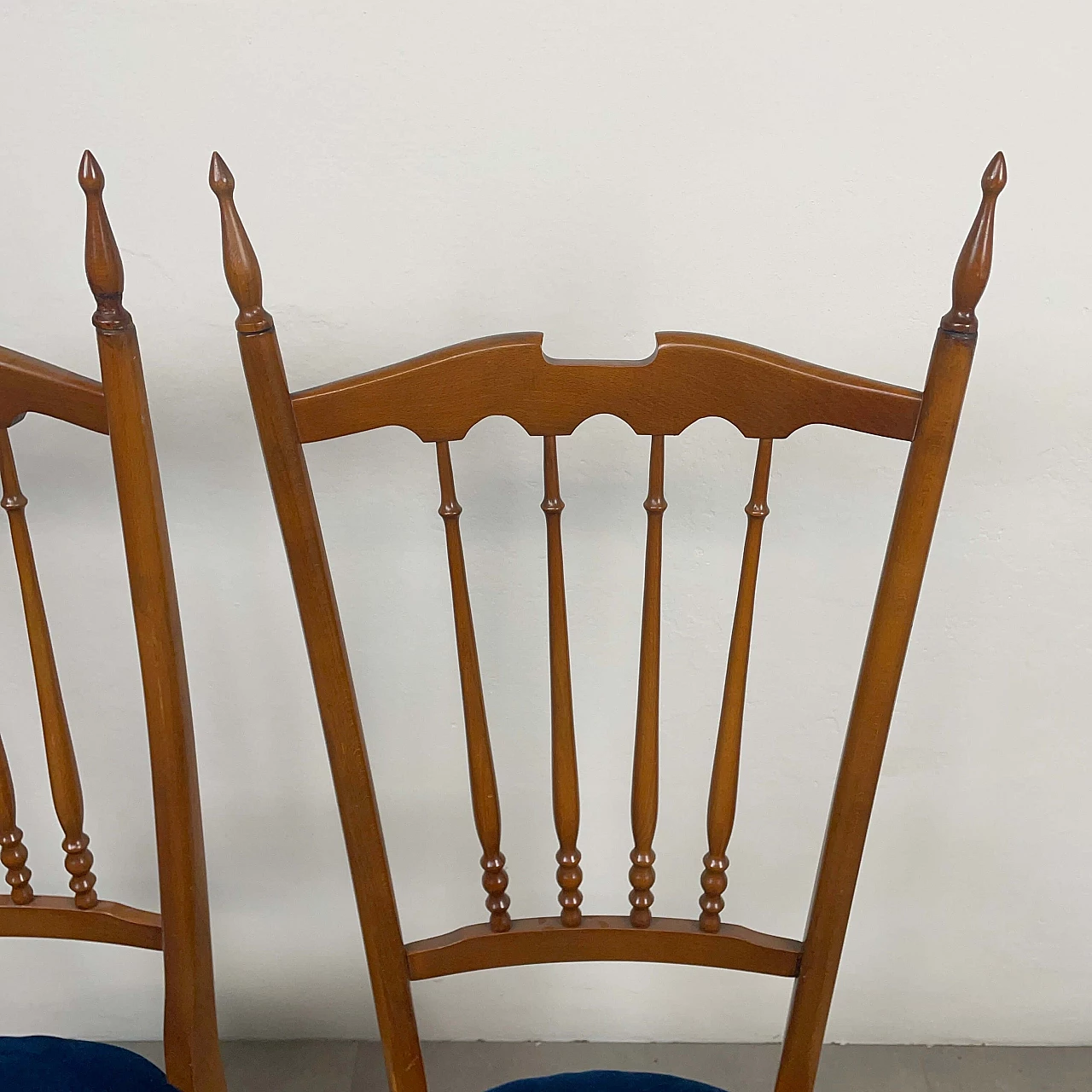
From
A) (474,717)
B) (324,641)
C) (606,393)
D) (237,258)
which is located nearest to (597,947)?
(474,717)

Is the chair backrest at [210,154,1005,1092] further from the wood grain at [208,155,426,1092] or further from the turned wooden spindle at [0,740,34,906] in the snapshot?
the turned wooden spindle at [0,740,34,906]

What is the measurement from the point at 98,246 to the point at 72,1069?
61cm

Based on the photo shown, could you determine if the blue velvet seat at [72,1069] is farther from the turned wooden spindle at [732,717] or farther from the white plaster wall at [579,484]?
the turned wooden spindle at [732,717]

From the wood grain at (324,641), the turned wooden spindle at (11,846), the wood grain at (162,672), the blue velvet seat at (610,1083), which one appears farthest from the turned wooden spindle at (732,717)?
the turned wooden spindle at (11,846)

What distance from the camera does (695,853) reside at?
1.14 meters

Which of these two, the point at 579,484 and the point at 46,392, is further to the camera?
the point at 579,484

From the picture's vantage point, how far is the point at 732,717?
28.6 inches

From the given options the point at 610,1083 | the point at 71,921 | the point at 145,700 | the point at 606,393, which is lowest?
the point at 610,1083

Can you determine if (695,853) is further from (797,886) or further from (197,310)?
(197,310)

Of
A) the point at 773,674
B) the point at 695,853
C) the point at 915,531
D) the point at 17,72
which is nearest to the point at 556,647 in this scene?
the point at 915,531

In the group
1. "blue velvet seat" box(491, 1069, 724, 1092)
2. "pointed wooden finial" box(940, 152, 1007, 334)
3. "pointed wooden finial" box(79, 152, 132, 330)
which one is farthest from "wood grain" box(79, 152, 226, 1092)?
"pointed wooden finial" box(940, 152, 1007, 334)

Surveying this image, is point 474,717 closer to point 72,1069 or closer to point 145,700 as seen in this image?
point 145,700

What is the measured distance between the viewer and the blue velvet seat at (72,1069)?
2.59ft

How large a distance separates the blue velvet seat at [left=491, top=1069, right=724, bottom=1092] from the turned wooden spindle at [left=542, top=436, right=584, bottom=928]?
11 cm
